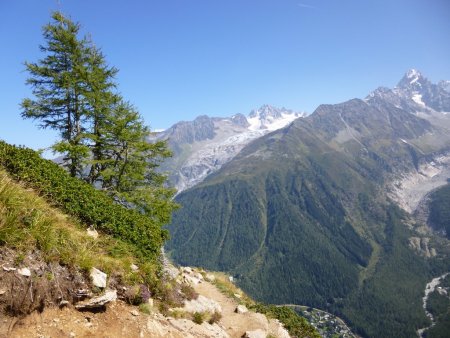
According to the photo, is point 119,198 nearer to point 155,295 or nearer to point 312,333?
point 155,295

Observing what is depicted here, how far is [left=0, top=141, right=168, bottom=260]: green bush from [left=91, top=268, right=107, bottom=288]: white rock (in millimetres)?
3424

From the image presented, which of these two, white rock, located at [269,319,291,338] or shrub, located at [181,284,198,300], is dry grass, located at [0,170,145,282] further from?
white rock, located at [269,319,291,338]

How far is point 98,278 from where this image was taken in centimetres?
1155

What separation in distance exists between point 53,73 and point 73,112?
3078mm

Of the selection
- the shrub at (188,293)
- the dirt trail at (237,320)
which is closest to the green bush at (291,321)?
the dirt trail at (237,320)

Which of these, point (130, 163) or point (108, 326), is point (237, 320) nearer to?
point (108, 326)

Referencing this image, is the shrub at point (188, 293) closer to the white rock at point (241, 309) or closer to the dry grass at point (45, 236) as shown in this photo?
the white rock at point (241, 309)

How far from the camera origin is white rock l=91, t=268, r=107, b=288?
1136 cm

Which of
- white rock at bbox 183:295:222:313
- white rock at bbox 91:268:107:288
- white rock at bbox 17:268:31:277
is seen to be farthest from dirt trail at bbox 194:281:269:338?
white rock at bbox 17:268:31:277

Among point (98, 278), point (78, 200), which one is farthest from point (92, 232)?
point (98, 278)

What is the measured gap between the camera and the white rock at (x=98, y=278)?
11364mm

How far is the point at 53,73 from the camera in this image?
24.4m

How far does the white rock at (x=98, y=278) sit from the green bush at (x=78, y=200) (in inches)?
135

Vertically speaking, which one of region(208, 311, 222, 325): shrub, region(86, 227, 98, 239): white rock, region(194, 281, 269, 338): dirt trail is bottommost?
region(194, 281, 269, 338): dirt trail
